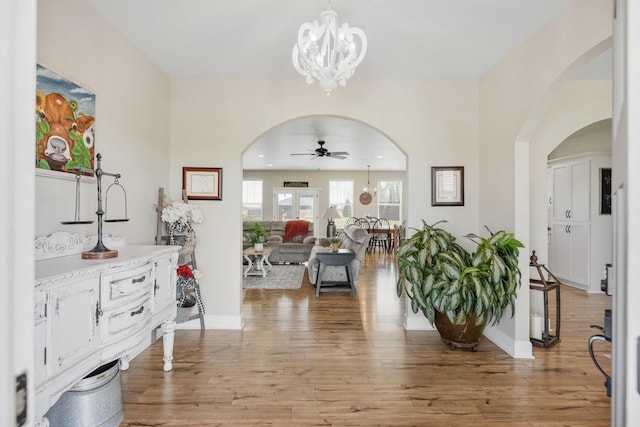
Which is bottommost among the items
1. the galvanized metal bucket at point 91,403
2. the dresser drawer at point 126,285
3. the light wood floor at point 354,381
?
the light wood floor at point 354,381

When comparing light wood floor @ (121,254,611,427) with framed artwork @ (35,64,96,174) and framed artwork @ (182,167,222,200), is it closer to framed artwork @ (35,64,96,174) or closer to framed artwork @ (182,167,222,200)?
framed artwork @ (182,167,222,200)

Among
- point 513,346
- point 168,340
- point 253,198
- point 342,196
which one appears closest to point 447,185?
point 513,346

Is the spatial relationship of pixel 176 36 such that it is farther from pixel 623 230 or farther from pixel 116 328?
pixel 623 230

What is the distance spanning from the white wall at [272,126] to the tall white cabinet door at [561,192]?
2.84 metres

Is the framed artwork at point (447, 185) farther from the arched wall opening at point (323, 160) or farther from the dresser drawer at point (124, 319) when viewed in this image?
the dresser drawer at point (124, 319)

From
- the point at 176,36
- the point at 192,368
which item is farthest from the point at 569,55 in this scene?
the point at 192,368

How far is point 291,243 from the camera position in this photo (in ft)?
25.3

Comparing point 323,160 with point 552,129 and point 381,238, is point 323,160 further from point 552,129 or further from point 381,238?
point 552,129

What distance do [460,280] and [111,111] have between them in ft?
10.2

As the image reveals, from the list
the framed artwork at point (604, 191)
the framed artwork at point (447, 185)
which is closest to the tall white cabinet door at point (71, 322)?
the framed artwork at point (447, 185)

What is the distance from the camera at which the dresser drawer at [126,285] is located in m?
1.61

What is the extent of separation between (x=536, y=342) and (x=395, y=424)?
1880mm

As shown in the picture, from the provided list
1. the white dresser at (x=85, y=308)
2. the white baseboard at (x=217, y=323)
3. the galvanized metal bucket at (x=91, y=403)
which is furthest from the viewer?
the white baseboard at (x=217, y=323)

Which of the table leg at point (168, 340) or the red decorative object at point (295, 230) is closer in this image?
the table leg at point (168, 340)
